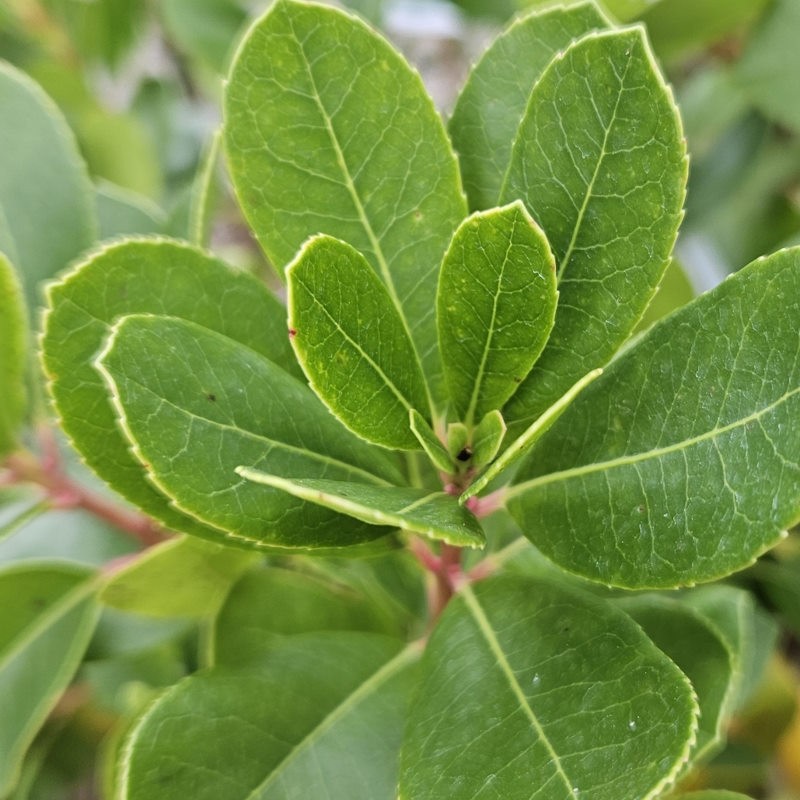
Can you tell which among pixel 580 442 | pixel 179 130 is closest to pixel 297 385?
pixel 580 442

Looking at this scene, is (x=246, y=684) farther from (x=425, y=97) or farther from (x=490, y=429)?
(x=425, y=97)

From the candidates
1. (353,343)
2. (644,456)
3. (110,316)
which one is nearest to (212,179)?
(110,316)

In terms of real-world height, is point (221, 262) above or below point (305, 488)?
above

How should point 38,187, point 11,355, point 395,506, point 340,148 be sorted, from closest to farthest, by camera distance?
point 395,506, point 340,148, point 11,355, point 38,187

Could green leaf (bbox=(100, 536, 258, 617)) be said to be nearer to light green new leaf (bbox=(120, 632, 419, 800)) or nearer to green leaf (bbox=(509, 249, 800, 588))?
light green new leaf (bbox=(120, 632, 419, 800))

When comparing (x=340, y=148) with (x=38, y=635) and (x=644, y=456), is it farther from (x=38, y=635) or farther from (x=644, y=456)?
(x=38, y=635)

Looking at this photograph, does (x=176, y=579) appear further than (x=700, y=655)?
Yes
